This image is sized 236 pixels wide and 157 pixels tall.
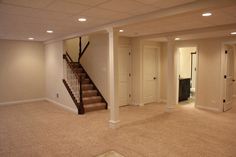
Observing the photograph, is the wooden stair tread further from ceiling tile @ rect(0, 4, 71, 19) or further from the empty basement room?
ceiling tile @ rect(0, 4, 71, 19)

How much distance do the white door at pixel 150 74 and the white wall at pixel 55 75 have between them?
280cm

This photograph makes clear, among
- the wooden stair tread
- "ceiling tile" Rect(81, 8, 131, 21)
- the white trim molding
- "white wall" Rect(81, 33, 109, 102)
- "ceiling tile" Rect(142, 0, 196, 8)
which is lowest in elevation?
the white trim molding

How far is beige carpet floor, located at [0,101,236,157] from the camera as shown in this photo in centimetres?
339

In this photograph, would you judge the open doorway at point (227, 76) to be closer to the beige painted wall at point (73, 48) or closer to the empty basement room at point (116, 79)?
the empty basement room at point (116, 79)

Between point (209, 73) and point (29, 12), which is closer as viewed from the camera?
point (29, 12)

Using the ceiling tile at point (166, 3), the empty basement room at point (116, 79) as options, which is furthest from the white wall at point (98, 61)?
the ceiling tile at point (166, 3)

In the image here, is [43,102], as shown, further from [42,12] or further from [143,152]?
[143,152]

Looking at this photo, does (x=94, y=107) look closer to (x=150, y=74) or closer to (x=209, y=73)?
(x=150, y=74)

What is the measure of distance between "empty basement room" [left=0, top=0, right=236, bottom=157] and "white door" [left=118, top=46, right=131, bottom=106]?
4 centimetres

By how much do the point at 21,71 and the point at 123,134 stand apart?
5411mm

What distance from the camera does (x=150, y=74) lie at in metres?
7.36

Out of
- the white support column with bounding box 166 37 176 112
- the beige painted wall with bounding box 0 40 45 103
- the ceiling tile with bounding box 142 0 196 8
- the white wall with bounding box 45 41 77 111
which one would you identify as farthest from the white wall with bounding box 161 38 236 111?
the beige painted wall with bounding box 0 40 45 103

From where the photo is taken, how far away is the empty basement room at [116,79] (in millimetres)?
3348

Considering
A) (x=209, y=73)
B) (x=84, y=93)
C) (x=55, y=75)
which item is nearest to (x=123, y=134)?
(x=84, y=93)
